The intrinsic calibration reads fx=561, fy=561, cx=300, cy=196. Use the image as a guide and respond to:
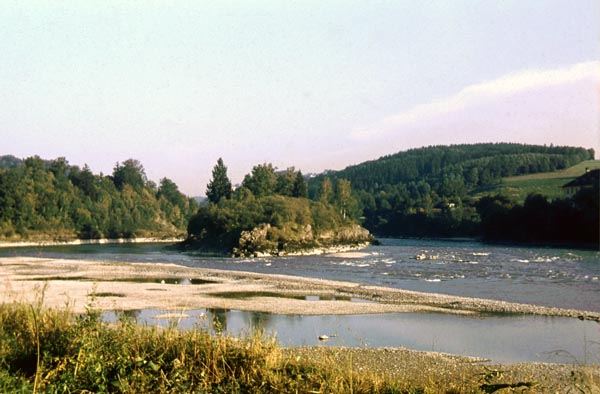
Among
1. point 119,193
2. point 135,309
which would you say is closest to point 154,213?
point 119,193

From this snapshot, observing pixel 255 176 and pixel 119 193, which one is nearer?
pixel 255 176

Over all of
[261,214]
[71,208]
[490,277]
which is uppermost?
[71,208]

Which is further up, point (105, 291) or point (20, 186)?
point (20, 186)

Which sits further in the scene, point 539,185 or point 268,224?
point 539,185

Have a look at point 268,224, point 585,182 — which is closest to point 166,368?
point 268,224

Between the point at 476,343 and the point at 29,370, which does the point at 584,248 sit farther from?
the point at 29,370

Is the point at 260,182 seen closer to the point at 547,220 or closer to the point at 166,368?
the point at 547,220

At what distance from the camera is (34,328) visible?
533 inches

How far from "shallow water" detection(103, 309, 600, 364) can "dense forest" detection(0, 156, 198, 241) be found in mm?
114520

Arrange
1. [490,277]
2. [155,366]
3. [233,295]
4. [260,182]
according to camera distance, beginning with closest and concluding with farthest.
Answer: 1. [155,366]
2. [233,295]
3. [490,277]
4. [260,182]

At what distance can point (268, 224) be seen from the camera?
94438mm

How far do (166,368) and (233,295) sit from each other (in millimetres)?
24635

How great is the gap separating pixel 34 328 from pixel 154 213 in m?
174

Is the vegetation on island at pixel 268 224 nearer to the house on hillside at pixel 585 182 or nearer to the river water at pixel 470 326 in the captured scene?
the river water at pixel 470 326
